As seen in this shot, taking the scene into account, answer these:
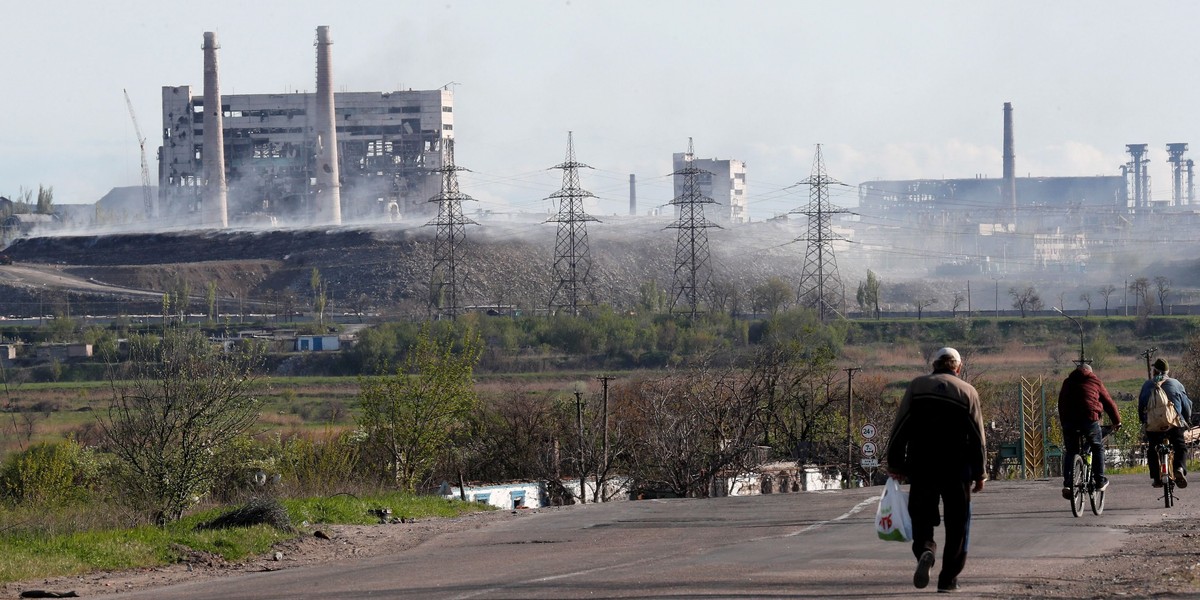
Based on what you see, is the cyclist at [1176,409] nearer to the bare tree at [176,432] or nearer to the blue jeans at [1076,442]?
the blue jeans at [1076,442]

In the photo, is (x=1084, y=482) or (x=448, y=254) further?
(x=448, y=254)

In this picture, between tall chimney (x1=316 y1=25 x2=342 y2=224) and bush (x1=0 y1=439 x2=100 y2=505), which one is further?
tall chimney (x1=316 y1=25 x2=342 y2=224)

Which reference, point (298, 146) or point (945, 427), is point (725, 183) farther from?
point (945, 427)

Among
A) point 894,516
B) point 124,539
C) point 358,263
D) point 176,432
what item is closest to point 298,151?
point 358,263

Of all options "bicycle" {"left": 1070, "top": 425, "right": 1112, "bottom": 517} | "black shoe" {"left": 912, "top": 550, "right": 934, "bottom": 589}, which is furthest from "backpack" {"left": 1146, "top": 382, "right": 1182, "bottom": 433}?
"black shoe" {"left": 912, "top": 550, "right": 934, "bottom": 589}

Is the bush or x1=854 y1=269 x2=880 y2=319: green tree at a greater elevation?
x1=854 y1=269 x2=880 y2=319: green tree

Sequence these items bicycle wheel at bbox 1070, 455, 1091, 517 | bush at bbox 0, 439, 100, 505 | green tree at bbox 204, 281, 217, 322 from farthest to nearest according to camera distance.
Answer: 1. green tree at bbox 204, 281, 217, 322
2. bush at bbox 0, 439, 100, 505
3. bicycle wheel at bbox 1070, 455, 1091, 517

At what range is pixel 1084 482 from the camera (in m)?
14.6

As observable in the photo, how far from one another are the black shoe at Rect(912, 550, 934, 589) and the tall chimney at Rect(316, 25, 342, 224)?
121 metres

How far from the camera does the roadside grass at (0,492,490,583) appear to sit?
41.8ft

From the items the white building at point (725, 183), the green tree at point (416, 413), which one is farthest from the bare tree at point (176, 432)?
the white building at point (725, 183)

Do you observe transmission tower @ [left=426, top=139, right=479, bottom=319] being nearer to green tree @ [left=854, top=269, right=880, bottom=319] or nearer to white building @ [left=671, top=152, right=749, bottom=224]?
green tree @ [left=854, top=269, right=880, bottom=319]

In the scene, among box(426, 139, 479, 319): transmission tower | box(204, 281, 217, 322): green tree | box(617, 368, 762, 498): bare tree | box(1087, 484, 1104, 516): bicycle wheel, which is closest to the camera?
box(1087, 484, 1104, 516): bicycle wheel

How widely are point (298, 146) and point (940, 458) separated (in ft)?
482
